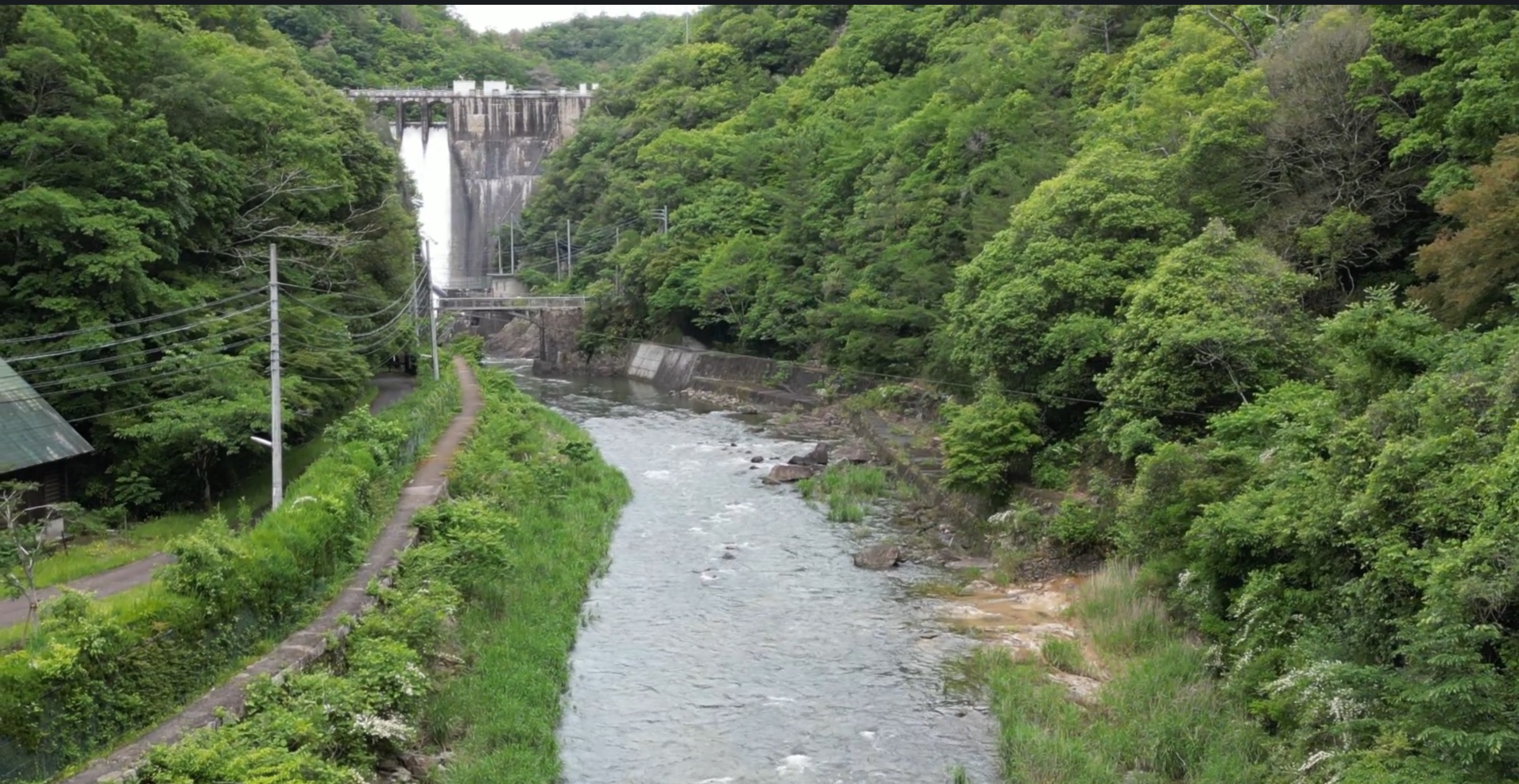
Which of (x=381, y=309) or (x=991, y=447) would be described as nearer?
(x=991, y=447)

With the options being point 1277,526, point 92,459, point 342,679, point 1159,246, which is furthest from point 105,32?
point 1277,526

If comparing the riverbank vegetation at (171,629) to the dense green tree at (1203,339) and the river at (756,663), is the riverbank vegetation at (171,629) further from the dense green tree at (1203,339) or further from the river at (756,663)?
the dense green tree at (1203,339)

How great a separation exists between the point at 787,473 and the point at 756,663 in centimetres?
1402

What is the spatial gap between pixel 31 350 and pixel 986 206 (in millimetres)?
24599

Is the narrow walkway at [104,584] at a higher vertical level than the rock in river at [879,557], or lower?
higher

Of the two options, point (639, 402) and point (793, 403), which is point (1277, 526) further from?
point (639, 402)

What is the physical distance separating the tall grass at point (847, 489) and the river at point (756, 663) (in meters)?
0.63

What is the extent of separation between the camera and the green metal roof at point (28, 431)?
723 inches

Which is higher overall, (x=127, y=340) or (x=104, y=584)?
(x=127, y=340)

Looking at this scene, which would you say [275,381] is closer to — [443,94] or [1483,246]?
[1483,246]

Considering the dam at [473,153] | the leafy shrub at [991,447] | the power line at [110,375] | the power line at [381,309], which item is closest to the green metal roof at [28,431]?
the power line at [110,375]

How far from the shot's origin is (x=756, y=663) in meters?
17.2

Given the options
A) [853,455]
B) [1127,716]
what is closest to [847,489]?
[853,455]

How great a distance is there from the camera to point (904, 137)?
A: 145 feet
